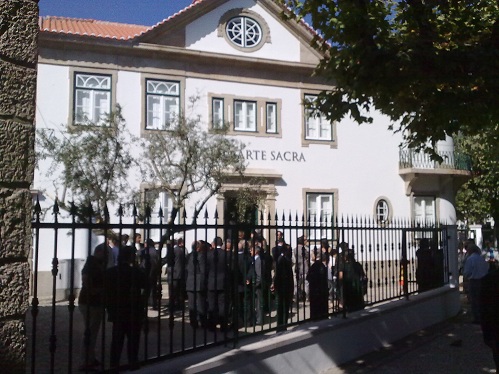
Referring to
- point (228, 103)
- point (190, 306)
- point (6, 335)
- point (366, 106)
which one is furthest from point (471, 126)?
point (228, 103)

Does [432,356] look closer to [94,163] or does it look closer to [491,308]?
[491,308]

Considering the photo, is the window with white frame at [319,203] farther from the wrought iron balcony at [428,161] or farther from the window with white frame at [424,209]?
the window with white frame at [424,209]

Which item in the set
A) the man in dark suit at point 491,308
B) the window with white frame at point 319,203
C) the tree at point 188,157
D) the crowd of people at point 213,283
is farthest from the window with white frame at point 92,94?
the man in dark suit at point 491,308

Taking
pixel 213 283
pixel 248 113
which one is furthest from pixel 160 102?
pixel 213 283

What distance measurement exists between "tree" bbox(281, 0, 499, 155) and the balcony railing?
45.2 feet

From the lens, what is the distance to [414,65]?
26.4 ft

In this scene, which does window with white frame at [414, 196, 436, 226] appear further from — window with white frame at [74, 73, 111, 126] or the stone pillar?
the stone pillar

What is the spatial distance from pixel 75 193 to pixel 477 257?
354 inches

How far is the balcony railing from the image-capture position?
23.4 meters

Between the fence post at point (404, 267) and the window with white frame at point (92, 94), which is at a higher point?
the window with white frame at point (92, 94)

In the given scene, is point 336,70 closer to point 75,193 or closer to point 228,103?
point 75,193

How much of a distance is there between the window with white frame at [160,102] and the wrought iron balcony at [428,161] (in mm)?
9159

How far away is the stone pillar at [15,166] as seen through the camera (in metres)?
3.54

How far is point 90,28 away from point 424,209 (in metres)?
14.8
